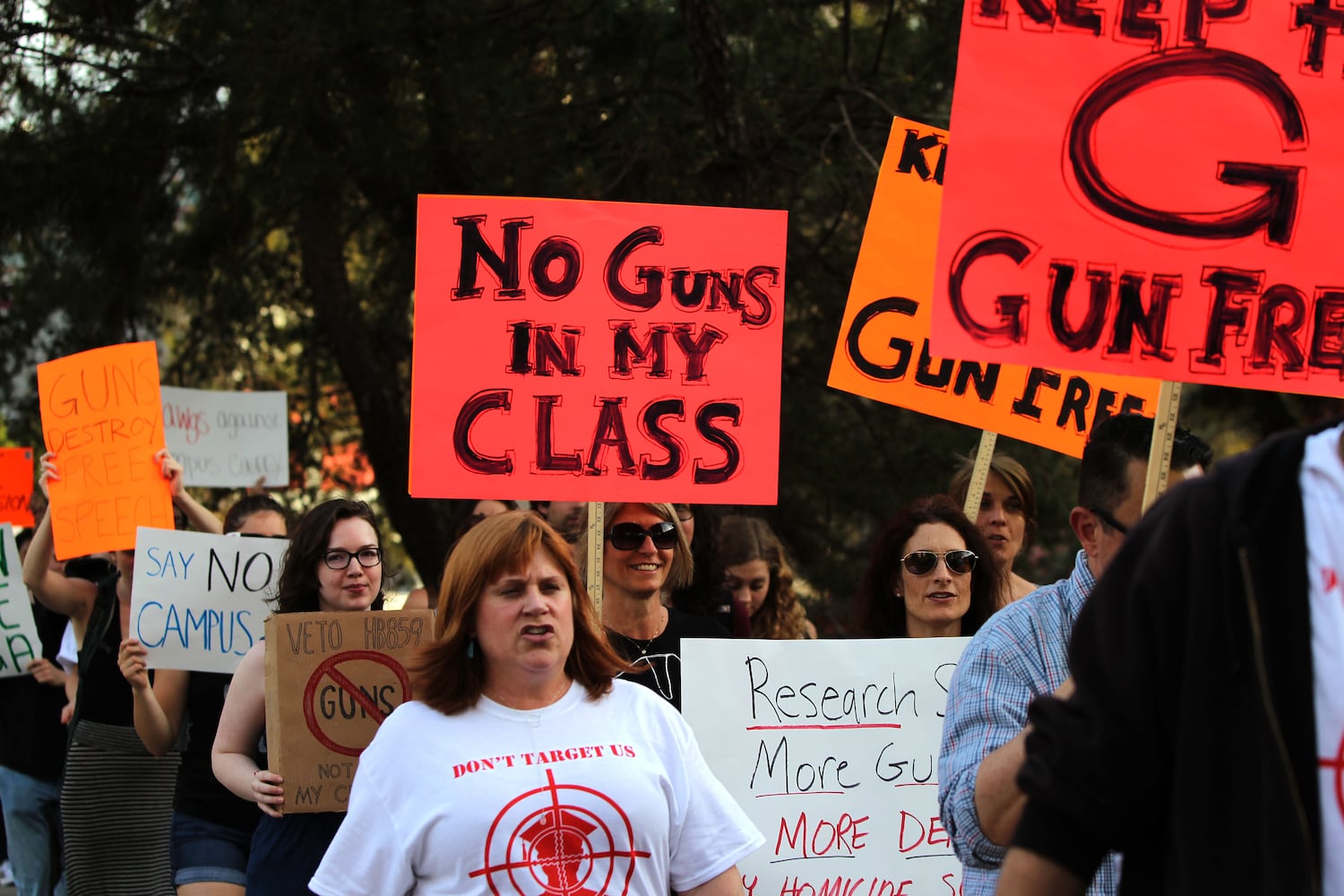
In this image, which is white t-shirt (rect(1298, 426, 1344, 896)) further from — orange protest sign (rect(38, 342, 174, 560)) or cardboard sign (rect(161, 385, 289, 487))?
cardboard sign (rect(161, 385, 289, 487))

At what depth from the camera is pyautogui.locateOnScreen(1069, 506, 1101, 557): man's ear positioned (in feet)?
8.55

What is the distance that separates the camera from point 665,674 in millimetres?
4191

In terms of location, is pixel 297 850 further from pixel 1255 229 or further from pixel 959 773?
pixel 1255 229

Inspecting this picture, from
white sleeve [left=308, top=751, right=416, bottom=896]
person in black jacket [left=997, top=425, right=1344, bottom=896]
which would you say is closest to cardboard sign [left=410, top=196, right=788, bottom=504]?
white sleeve [left=308, top=751, right=416, bottom=896]

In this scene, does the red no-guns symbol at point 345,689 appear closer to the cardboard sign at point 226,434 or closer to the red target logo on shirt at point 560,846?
the red target logo on shirt at point 560,846

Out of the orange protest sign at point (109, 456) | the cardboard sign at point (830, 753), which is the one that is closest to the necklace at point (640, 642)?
the cardboard sign at point (830, 753)

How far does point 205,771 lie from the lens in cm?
450

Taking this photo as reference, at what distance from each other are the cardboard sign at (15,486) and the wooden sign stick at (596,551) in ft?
17.0

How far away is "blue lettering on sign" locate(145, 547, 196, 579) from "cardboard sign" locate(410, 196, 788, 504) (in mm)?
1314

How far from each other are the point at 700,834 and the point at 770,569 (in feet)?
10.8

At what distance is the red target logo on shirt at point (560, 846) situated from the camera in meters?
2.70

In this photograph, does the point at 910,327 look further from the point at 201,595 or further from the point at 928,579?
the point at 201,595

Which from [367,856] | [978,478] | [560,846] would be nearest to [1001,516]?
[978,478]

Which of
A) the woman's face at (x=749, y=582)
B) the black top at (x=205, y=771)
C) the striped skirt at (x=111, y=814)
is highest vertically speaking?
the woman's face at (x=749, y=582)
